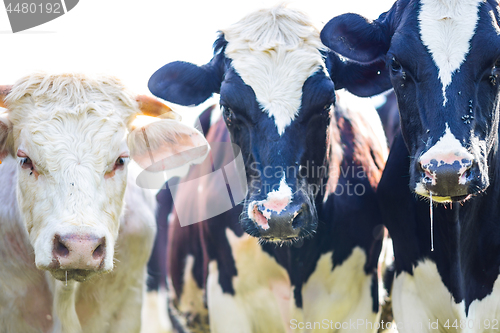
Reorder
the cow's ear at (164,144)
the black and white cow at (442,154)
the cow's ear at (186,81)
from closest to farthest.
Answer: the black and white cow at (442,154) < the cow's ear at (164,144) < the cow's ear at (186,81)

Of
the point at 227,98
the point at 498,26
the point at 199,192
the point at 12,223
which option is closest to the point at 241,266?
the point at 199,192

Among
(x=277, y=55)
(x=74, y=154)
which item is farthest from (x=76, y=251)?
(x=277, y=55)

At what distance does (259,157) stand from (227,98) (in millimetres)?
500

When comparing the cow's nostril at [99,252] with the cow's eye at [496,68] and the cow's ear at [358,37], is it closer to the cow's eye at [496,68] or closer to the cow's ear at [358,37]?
the cow's ear at [358,37]

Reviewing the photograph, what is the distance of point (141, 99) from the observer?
15.0 ft

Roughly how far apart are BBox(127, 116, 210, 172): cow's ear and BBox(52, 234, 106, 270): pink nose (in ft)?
3.30

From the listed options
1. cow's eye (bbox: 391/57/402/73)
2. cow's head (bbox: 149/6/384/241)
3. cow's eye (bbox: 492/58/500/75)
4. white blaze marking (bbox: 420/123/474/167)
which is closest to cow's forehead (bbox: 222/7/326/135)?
cow's head (bbox: 149/6/384/241)

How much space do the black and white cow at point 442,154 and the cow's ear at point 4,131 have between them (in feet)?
7.39

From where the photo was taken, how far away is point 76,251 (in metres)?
3.68

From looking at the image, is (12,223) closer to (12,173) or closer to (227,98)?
(12,173)

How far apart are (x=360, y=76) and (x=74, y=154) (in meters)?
2.15

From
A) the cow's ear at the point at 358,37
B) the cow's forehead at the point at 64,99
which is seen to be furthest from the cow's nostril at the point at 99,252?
the cow's ear at the point at 358,37

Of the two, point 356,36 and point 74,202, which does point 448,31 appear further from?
point 74,202

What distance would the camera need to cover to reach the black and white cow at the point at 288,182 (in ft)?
13.7
